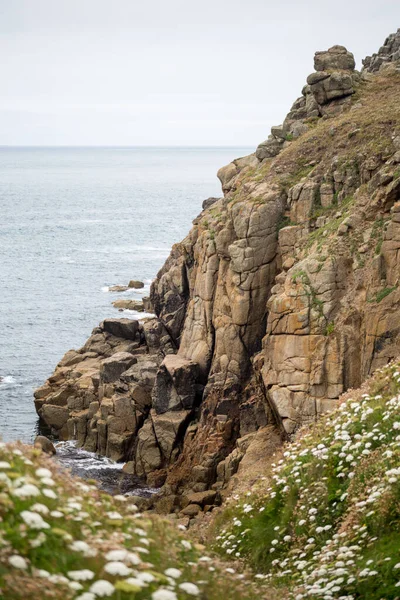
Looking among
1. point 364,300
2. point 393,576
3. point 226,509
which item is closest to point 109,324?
point 364,300

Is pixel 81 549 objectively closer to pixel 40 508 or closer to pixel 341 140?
pixel 40 508

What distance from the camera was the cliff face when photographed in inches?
1405

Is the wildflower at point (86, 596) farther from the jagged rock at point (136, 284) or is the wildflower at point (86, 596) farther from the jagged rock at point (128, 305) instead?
the jagged rock at point (136, 284)

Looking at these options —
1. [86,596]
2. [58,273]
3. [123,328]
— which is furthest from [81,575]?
[58,273]

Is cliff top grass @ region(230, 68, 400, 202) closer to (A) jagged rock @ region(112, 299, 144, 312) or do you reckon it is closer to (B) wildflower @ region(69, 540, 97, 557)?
(B) wildflower @ region(69, 540, 97, 557)

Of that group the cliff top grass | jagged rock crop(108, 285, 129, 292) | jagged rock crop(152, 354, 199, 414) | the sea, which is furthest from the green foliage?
jagged rock crop(108, 285, 129, 292)

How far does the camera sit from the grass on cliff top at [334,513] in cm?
1547

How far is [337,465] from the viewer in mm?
20219

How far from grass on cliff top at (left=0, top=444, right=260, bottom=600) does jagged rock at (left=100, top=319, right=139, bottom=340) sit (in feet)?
147

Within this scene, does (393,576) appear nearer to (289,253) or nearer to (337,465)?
(337,465)

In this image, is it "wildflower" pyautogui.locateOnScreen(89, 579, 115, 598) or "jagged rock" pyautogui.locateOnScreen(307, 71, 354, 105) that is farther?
"jagged rock" pyautogui.locateOnScreen(307, 71, 354, 105)

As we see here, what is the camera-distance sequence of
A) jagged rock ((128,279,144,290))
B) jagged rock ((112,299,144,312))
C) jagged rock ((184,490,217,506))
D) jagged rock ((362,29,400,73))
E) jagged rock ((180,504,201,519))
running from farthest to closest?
jagged rock ((128,279,144,290)) → jagged rock ((112,299,144,312)) → jagged rock ((362,29,400,73)) → jagged rock ((184,490,217,506)) → jagged rock ((180,504,201,519))

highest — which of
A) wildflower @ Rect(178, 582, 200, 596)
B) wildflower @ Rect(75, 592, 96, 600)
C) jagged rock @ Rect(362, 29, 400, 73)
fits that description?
jagged rock @ Rect(362, 29, 400, 73)

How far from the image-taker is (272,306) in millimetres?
36938
